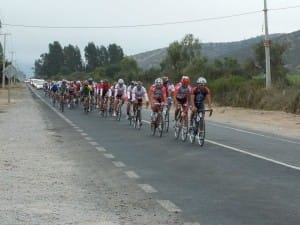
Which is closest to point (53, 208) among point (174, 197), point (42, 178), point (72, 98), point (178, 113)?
point (174, 197)

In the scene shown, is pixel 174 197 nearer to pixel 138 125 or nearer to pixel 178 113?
pixel 178 113

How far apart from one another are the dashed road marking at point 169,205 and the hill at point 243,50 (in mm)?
91421

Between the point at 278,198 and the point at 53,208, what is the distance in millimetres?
3120

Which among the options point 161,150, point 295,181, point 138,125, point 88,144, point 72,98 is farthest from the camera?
point 72,98

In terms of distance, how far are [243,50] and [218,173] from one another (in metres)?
133

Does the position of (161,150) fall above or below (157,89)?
below

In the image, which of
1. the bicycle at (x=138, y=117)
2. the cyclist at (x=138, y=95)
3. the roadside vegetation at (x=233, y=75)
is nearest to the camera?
the cyclist at (x=138, y=95)

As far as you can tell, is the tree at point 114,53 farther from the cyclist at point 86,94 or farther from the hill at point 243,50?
the cyclist at point 86,94

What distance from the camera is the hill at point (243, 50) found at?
124562 millimetres

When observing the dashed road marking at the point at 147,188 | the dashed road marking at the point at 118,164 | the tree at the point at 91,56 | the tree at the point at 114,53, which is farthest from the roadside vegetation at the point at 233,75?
the tree at the point at 91,56

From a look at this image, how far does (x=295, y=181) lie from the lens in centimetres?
1057

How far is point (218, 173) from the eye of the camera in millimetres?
11555

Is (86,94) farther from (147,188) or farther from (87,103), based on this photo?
(147,188)

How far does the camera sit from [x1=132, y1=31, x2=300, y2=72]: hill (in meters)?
125
